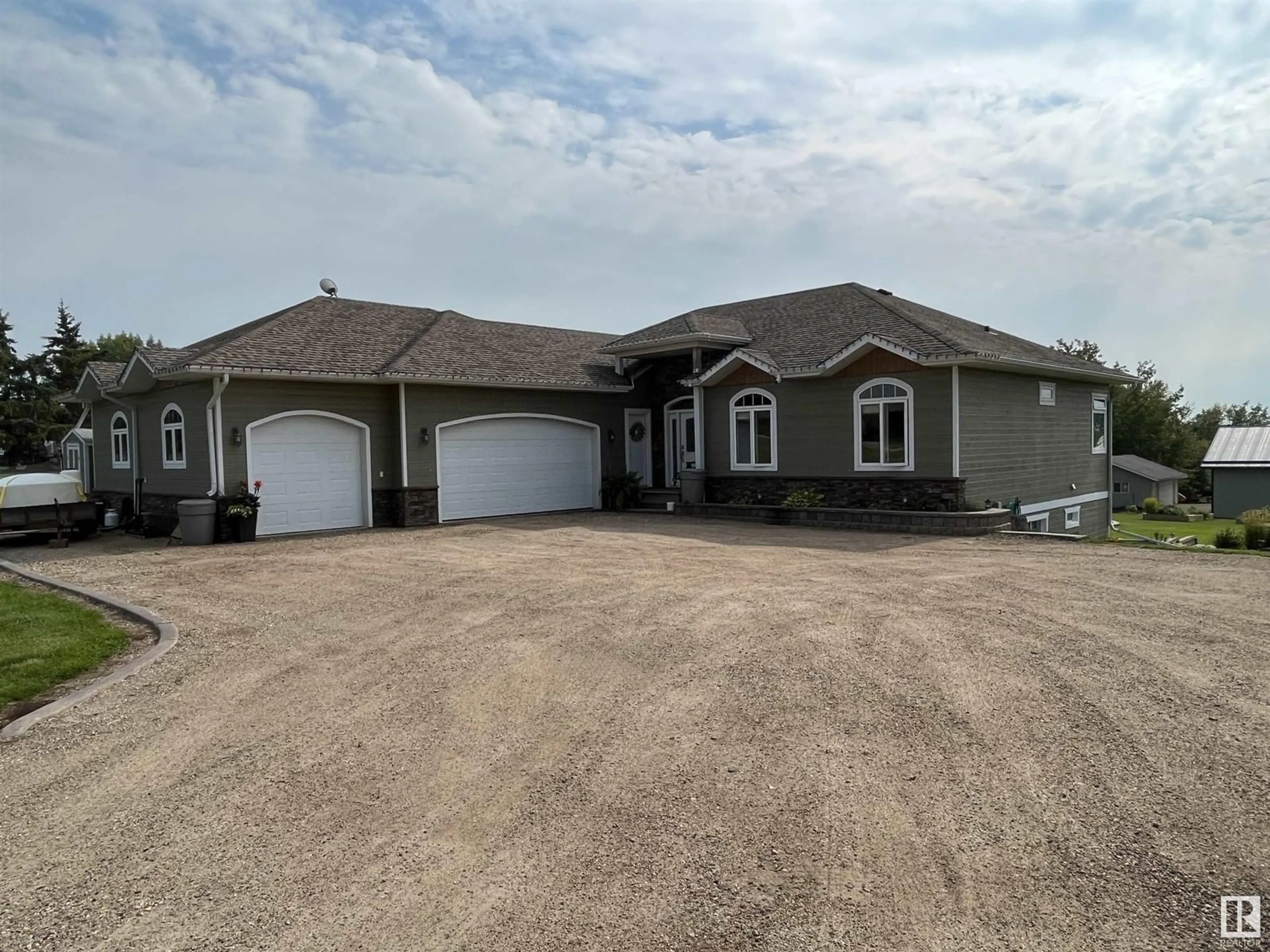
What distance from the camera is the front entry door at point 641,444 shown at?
22312 millimetres

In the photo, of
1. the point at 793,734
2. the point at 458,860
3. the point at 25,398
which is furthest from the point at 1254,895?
the point at 25,398

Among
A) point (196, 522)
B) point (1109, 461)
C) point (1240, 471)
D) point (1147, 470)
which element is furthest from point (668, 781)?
point (1147, 470)

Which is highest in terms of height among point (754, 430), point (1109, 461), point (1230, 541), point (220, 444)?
point (754, 430)

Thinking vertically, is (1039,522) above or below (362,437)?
below

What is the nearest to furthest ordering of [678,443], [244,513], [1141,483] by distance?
[244,513]
[678,443]
[1141,483]

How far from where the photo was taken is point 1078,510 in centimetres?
2064

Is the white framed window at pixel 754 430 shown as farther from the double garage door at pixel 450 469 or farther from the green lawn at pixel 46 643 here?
the green lawn at pixel 46 643

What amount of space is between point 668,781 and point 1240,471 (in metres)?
44.7

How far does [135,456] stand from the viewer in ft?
64.0

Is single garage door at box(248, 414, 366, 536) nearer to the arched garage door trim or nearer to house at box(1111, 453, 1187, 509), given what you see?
the arched garage door trim

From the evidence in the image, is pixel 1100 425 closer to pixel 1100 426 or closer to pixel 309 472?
pixel 1100 426

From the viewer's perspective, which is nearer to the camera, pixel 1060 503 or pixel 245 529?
pixel 245 529

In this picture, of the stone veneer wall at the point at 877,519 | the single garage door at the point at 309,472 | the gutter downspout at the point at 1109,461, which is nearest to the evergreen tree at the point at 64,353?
the single garage door at the point at 309,472

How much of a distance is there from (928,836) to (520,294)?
27679 millimetres
